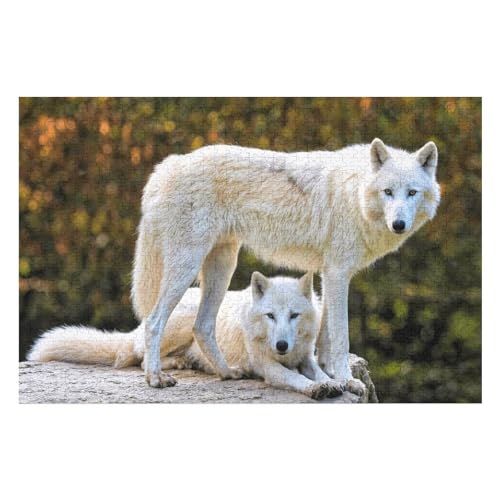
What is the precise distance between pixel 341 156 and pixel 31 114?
3.39 meters

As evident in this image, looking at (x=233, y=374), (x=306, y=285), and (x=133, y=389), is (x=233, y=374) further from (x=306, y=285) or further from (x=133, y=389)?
(x=306, y=285)

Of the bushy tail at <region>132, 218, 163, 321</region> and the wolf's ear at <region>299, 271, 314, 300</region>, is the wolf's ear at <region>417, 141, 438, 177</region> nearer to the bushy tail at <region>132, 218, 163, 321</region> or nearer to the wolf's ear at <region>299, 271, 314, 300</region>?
the wolf's ear at <region>299, 271, 314, 300</region>

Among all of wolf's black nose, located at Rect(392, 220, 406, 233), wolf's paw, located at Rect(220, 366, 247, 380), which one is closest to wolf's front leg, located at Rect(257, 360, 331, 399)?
wolf's paw, located at Rect(220, 366, 247, 380)

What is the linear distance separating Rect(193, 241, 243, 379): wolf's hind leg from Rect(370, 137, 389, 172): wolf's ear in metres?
1.35

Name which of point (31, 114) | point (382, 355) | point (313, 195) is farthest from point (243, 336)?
point (31, 114)

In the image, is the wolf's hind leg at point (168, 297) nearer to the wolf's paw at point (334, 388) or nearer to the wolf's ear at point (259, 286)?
the wolf's ear at point (259, 286)

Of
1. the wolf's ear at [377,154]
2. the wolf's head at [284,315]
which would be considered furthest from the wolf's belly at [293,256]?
the wolf's ear at [377,154]

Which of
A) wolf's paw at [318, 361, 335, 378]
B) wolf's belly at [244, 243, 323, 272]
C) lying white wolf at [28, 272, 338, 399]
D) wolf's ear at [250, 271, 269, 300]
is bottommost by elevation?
wolf's paw at [318, 361, 335, 378]

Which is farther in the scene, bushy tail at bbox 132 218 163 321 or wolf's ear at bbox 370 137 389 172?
bushy tail at bbox 132 218 163 321

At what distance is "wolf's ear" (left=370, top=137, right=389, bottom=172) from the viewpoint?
6.25 meters

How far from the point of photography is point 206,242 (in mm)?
6547

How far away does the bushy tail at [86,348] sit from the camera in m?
7.23

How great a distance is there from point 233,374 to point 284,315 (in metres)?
0.78

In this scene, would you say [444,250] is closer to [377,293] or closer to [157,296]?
[377,293]
